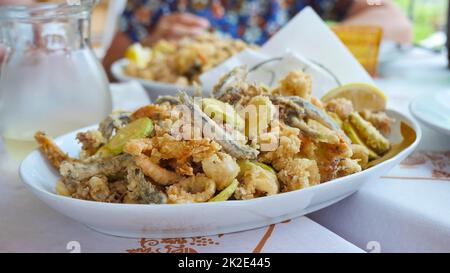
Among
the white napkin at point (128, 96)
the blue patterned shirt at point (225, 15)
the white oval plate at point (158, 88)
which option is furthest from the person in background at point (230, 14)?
the white oval plate at point (158, 88)

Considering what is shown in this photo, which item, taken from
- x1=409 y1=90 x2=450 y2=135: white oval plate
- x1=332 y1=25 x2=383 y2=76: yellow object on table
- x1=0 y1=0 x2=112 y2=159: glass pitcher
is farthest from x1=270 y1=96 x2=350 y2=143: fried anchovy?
x1=332 y1=25 x2=383 y2=76: yellow object on table

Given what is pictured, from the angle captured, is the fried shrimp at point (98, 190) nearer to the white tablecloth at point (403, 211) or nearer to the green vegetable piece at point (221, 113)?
the green vegetable piece at point (221, 113)

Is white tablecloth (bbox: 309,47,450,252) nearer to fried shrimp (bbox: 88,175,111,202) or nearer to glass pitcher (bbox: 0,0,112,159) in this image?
fried shrimp (bbox: 88,175,111,202)

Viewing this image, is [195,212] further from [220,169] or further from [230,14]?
[230,14]

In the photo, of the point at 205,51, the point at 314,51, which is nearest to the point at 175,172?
the point at 314,51

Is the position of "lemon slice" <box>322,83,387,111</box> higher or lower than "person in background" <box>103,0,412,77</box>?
higher

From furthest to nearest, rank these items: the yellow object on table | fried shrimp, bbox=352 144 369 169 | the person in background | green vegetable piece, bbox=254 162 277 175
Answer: the person in background → the yellow object on table → fried shrimp, bbox=352 144 369 169 → green vegetable piece, bbox=254 162 277 175

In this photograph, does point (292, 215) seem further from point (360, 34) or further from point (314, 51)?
point (360, 34)
